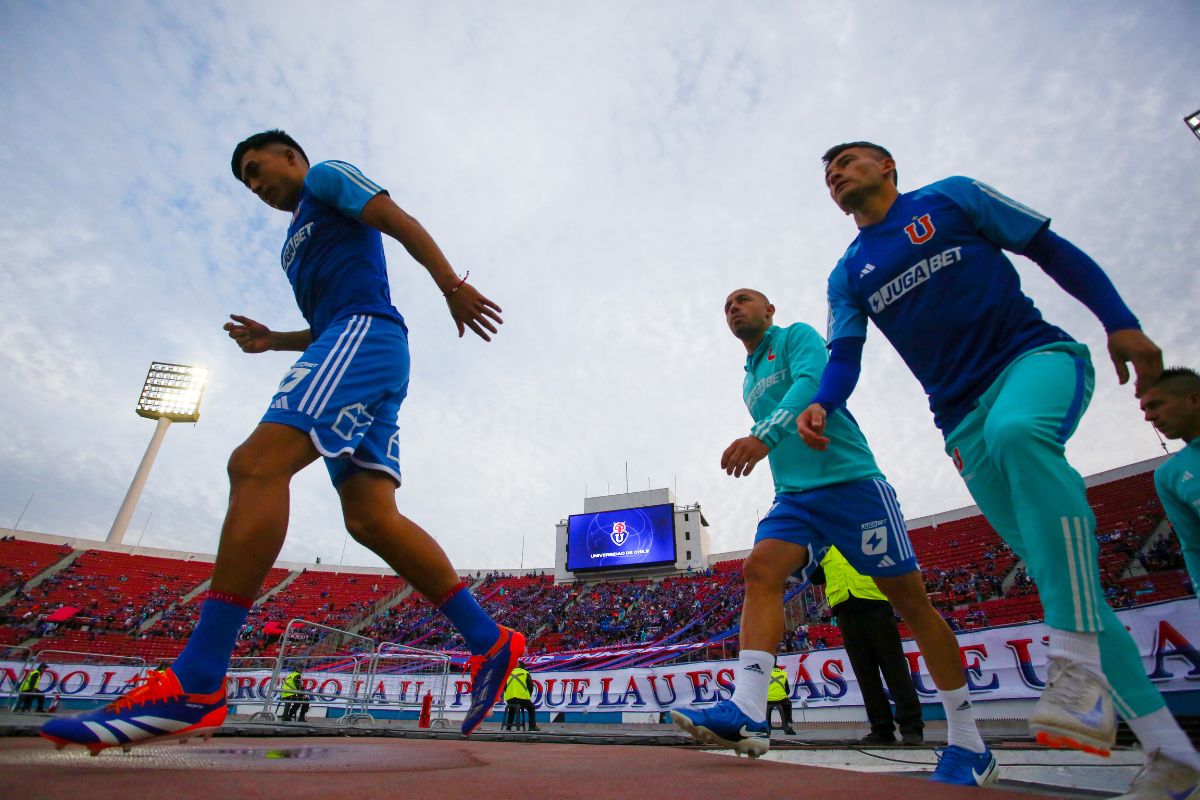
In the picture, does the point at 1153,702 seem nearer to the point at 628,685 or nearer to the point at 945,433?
the point at 945,433

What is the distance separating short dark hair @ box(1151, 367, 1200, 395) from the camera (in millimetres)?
2629

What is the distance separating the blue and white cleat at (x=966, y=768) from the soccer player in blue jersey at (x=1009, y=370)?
0.59 m

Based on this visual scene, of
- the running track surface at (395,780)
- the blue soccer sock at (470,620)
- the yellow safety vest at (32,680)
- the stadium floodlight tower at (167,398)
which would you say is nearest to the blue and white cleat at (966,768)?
the running track surface at (395,780)

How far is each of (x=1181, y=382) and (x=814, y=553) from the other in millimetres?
1941

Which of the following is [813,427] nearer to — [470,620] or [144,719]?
[470,620]

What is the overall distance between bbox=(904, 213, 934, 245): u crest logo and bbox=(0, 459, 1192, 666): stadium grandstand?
47.0 feet

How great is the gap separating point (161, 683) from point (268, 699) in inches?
253

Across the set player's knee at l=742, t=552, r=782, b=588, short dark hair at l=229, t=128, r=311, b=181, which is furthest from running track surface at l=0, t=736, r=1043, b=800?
short dark hair at l=229, t=128, r=311, b=181

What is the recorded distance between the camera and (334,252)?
2.30m

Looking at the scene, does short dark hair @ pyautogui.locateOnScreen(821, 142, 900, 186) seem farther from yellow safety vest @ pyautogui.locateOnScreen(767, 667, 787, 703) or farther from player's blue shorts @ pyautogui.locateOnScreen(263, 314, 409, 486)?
yellow safety vest @ pyautogui.locateOnScreen(767, 667, 787, 703)

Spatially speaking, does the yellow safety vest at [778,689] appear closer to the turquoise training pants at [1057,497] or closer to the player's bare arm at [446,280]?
the turquoise training pants at [1057,497]

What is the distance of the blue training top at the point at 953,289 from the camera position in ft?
5.73

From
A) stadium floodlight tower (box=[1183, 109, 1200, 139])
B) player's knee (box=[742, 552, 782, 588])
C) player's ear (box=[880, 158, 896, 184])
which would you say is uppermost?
stadium floodlight tower (box=[1183, 109, 1200, 139])

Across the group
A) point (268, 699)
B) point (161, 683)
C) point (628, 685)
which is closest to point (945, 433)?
point (161, 683)
